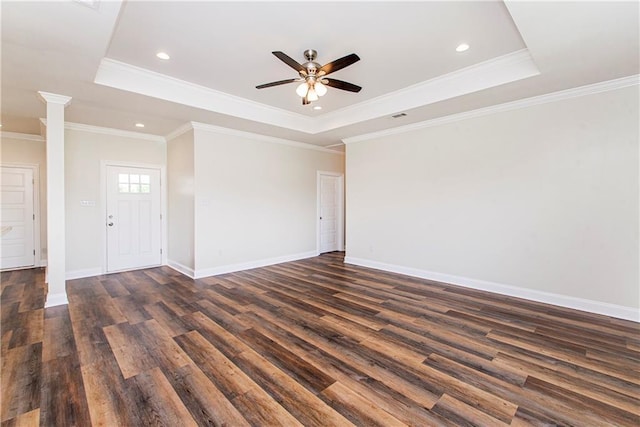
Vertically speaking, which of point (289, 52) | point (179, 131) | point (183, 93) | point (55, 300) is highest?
point (289, 52)

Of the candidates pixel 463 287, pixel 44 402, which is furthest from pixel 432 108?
pixel 44 402

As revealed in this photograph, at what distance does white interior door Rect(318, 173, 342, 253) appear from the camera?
7.40 metres

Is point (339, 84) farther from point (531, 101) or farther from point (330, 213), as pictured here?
point (330, 213)

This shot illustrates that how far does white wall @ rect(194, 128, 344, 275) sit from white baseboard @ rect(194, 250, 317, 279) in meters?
0.02

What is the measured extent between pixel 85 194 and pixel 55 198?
1902 mm

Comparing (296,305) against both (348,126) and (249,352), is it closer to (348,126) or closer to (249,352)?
(249,352)

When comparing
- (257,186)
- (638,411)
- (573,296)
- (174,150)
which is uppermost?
(174,150)

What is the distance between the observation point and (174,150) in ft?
19.1

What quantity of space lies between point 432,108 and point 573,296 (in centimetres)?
311

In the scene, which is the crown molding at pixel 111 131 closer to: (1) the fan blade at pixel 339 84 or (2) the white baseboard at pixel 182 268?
(2) the white baseboard at pixel 182 268

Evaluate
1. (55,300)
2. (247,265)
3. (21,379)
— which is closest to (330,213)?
(247,265)

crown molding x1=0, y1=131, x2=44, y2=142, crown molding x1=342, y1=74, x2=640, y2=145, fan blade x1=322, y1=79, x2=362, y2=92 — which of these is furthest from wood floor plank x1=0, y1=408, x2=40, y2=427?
crown molding x1=0, y1=131, x2=44, y2=142

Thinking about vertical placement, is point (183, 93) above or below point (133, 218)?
above

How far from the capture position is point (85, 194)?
210 inches
